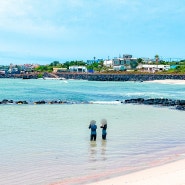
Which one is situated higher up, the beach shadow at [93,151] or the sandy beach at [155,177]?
the sandy beach at [155,177]

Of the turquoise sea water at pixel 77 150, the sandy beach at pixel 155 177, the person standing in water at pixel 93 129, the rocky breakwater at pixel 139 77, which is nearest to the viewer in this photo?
the sandy beach at pixel 155 177

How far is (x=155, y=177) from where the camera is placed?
12.0 m

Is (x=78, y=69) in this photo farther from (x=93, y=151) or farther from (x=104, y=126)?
(x=93, y=151)

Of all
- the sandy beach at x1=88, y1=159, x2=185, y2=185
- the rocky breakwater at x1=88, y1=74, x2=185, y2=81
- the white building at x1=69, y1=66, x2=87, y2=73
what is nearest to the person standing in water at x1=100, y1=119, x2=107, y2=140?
the sandy beach at x1=88, y1=159, x2=185, y2=185

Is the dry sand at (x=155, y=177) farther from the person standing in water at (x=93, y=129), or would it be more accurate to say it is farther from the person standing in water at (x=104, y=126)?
the person standing in water at (x=104, y=126)

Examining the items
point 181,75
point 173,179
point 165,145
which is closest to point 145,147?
point 165,145

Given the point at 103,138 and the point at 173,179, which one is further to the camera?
the point at 103,138

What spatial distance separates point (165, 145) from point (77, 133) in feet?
16.3

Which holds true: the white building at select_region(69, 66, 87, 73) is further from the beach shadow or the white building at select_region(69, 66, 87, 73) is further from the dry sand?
the dry sand

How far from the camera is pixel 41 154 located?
15945 mm

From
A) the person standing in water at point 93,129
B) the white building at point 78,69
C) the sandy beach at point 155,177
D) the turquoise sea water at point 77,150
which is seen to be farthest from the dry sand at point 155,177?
the white building at point 78,69

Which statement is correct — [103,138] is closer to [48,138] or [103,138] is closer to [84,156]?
[48,138]

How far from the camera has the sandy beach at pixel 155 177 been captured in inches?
446

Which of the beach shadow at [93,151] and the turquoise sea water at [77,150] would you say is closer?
the turquoise sea water at [77,150]
